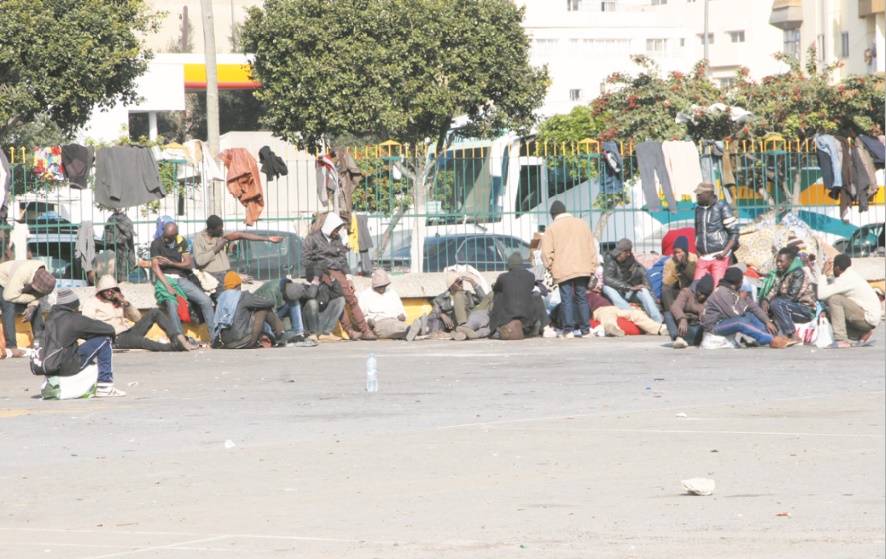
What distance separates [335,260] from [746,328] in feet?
18.4

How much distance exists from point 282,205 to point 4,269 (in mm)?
4970

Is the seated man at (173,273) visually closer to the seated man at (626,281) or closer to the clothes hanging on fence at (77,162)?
the clothes hanging on fence at (77,162)

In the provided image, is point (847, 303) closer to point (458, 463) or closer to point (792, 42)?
point (458, 463)

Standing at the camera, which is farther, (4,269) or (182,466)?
(4,269)

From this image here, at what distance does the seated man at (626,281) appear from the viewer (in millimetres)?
17859

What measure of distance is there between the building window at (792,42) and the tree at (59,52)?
40.6 meters

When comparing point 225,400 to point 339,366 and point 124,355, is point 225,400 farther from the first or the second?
point 124,355

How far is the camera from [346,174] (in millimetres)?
18719

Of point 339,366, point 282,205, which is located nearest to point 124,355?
point 339,366

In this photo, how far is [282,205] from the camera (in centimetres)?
2022

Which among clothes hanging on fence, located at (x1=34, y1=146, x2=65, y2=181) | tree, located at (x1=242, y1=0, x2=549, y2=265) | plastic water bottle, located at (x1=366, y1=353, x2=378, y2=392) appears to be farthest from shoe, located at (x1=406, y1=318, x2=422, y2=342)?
tree, located at (x1=242, y1=0, x2=549, y2=265)

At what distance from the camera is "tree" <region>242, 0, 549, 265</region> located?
34.5 meters

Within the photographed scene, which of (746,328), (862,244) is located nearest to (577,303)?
(746,328)

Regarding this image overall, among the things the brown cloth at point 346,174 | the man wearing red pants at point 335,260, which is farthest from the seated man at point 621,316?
the brown cloth at point 346,174
